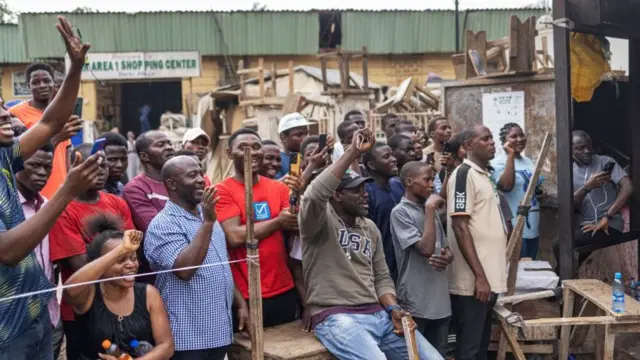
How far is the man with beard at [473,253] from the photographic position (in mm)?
5195

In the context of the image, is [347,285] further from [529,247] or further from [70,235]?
[529,247]

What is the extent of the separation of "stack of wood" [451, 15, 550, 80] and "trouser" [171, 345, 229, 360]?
5.02m

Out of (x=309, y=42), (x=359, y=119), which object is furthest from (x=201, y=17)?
(x=359, y=119)


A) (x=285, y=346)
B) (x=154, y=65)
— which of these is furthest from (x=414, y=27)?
(x=285, y=346)

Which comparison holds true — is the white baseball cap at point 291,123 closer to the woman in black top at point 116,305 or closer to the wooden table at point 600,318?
the wooden table at point 600,318

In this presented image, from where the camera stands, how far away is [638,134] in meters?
7.11

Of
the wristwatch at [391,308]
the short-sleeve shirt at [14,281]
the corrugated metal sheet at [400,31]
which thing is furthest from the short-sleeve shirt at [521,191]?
the corrugated metal sheet at [400,31]

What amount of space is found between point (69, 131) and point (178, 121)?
16728 millimetres

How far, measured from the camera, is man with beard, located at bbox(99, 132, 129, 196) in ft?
17.1

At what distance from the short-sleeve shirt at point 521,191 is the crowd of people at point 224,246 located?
101cm

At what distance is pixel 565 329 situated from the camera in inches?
224

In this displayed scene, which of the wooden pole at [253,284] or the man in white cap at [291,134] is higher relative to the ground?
the man in white cap at [291,134]

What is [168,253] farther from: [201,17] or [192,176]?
[201,17]

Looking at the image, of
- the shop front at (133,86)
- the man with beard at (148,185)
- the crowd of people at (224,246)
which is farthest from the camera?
the shop front at (133,86)
